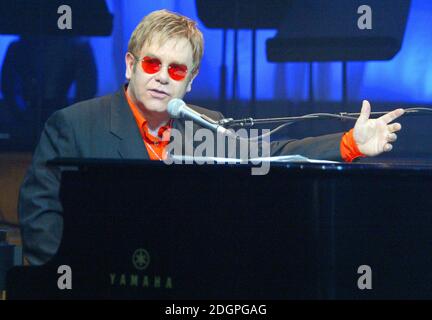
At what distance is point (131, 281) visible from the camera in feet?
5.90

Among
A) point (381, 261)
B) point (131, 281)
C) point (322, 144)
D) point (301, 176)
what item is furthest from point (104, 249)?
point (322, 144)

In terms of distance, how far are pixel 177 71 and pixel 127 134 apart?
0.89ft

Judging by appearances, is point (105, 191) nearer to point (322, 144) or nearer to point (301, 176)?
point (301, 176)

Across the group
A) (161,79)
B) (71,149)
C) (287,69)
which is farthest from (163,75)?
(287,69)

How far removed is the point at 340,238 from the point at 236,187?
0.80ft

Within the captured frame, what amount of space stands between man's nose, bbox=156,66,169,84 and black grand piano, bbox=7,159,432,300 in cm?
73

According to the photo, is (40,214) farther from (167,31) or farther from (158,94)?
(167,31)

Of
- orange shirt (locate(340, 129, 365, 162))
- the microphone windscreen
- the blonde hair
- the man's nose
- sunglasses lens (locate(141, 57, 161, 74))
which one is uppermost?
the blonde hair

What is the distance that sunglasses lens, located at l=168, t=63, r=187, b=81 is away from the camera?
2475 millimetres

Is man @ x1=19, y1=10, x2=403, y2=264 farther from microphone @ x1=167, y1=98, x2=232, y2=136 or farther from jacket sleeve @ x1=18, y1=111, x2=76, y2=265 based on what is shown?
microphone @ x1=167, y1=98, x2=232, y2=136

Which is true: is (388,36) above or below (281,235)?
above

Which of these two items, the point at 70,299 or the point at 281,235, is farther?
the point at 70,299

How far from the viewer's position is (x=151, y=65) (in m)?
2.48

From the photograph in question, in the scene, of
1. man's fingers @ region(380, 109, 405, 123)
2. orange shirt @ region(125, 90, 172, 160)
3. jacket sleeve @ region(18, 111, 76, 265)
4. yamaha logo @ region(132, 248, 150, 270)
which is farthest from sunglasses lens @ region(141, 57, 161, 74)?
yamaha logo @ region(132, 248, 150, 270)
